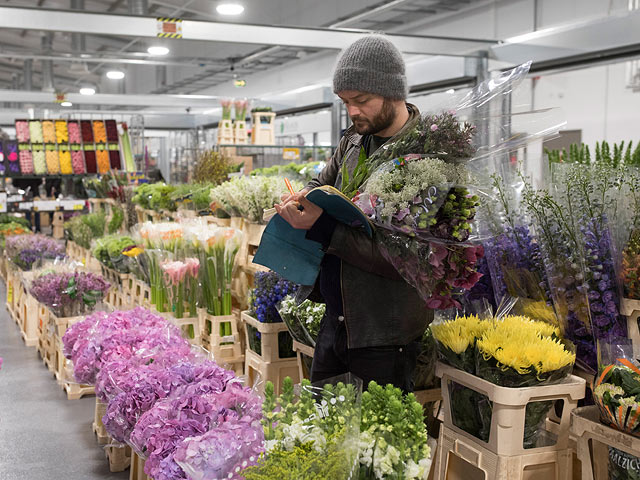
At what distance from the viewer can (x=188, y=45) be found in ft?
49.2

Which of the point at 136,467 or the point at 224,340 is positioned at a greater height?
the point at 224,340

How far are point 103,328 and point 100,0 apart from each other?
11505 millimetres

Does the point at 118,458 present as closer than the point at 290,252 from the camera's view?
No

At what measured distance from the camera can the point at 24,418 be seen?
3.89 metres

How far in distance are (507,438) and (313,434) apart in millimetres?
794

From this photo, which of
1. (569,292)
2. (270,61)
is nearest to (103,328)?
(569,292)

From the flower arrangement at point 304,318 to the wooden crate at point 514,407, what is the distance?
70 centimetres

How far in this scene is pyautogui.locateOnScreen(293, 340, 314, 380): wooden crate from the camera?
8.89 ft

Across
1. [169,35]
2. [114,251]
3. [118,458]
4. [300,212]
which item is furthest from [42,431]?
[169,35]

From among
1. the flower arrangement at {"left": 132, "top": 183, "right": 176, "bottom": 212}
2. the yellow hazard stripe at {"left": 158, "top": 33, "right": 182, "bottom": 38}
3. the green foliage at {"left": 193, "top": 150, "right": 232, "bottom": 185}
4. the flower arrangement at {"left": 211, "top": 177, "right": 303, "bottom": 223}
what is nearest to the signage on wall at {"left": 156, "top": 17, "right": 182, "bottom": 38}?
the yellow hazard stripe at {"left": 158, "top": 33, "right": 182, "bottom": 38}

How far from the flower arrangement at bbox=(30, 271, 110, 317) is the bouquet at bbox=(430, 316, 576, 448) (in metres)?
2.82

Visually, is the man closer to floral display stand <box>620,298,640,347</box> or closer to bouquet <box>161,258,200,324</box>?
floral display stand <box>620,298,640,347</box>

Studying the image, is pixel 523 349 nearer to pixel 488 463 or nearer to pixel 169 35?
pixel 488 463

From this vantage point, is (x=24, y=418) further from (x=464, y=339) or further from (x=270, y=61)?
(x=270, y=61)
